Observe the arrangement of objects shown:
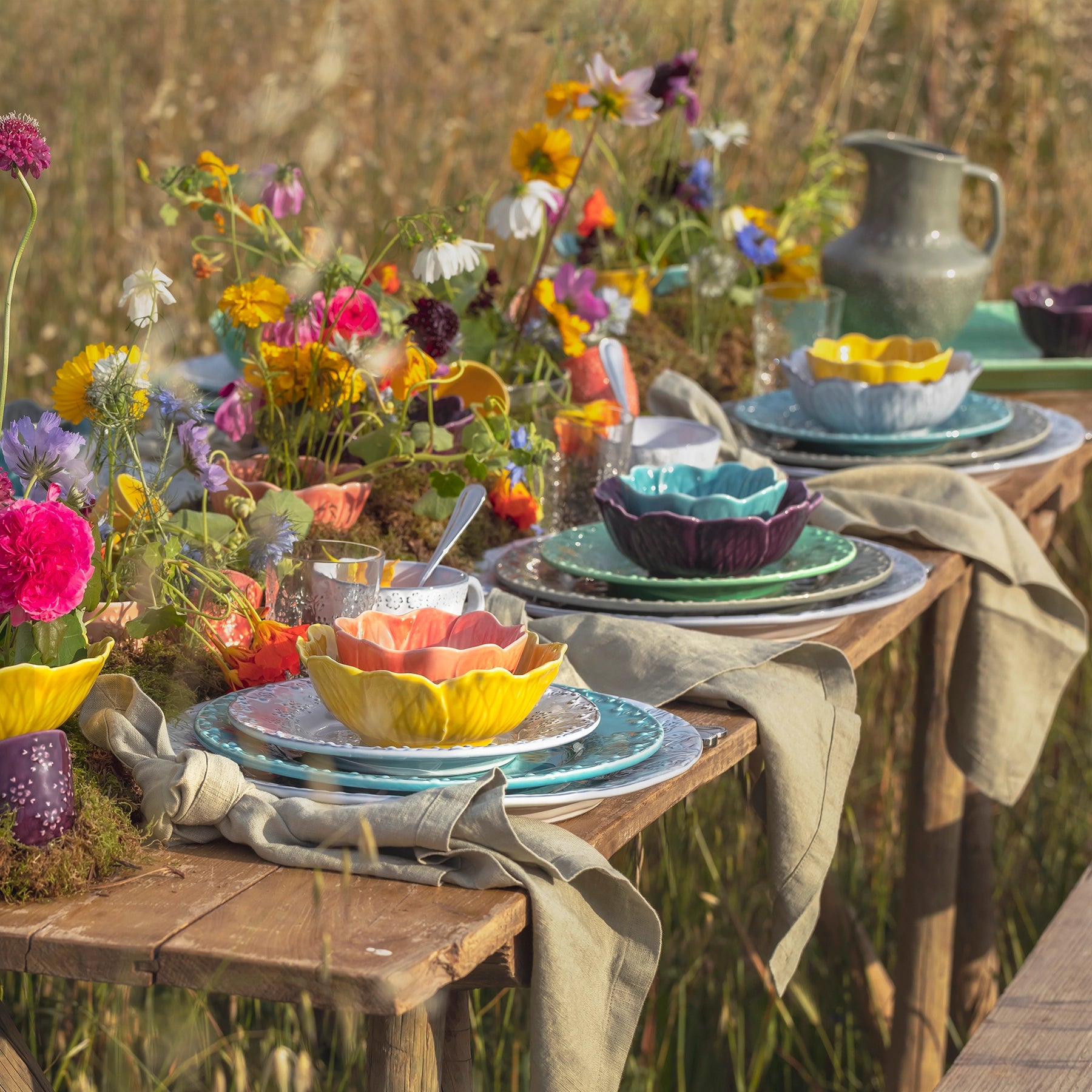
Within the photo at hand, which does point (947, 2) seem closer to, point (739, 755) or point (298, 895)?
point (739, 755)

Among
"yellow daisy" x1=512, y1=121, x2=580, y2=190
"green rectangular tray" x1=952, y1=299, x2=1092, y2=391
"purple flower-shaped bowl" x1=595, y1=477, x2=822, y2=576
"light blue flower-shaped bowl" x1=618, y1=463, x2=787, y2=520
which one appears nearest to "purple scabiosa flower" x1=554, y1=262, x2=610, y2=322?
"yellow daisy" x1=512, y1=121, x2=580, y2=190

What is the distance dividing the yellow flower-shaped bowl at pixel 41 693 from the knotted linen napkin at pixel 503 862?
61mm

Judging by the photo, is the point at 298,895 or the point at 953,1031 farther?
the point at 953,1031

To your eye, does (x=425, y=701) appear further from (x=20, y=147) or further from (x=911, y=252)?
(x=911, y=252)

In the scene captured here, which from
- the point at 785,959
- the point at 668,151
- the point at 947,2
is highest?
the point at 947,2

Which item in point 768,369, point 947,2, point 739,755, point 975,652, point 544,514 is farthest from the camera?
point 947,2

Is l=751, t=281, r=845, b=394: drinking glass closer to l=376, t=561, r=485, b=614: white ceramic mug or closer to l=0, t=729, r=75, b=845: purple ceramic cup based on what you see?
l=376, t=561, r=485, b=614: white ceramic mug

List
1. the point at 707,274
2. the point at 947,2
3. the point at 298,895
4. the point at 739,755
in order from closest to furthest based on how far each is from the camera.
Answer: the point at 298,895, the point at 739,755, the point at 707,274, the point at 947,2

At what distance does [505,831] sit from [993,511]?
101cm

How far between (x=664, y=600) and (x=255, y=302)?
1.59ft

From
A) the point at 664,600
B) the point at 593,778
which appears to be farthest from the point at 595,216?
the point at 593,778

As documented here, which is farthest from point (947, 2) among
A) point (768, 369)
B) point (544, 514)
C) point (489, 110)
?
point (544, 514)

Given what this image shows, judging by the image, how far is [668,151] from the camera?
247 cm

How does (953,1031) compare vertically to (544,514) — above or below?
below
